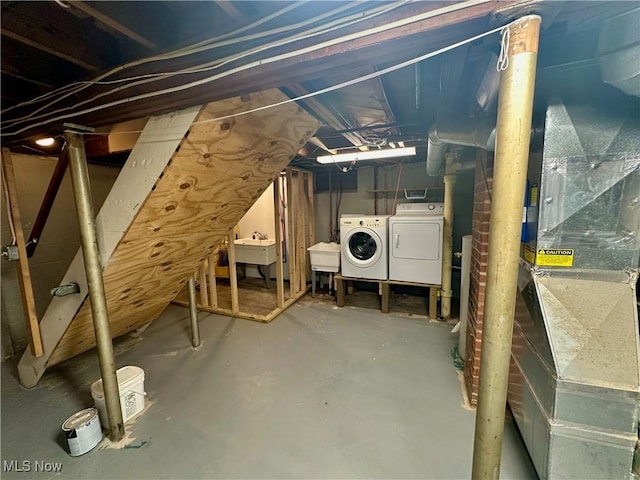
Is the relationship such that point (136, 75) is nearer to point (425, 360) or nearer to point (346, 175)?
point (425, 360)

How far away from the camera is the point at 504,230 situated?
77 centimetres

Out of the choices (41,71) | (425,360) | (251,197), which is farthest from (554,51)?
(41,71)

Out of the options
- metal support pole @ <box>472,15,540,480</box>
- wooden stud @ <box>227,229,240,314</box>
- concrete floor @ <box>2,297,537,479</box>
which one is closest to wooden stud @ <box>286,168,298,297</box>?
wooden stud @ <box>227,229,240,314</box>

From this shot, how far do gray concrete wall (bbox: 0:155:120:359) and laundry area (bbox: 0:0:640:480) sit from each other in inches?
1.2

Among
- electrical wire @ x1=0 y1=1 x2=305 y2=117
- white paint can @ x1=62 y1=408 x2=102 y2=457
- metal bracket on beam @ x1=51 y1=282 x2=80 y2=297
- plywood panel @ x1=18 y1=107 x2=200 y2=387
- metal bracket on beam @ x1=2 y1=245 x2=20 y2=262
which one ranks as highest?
electrical wire @ x1=0 y1=1 x2=305 y2=117

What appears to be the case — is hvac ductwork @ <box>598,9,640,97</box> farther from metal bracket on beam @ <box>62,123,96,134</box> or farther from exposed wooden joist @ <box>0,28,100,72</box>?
metal bracket on beam @ <box>62,123,96,134</box>

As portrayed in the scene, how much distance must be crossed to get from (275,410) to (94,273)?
1.49 meters

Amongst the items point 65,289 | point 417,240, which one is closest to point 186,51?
point 65,289

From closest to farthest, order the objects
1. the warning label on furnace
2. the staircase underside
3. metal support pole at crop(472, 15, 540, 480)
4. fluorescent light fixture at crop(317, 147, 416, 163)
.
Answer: metal support pole at crop(472, 15, 540, 480) < the warning label on furnace < the staircase underside < fluorescent light fixture at crop(317, 147, 416, 163)

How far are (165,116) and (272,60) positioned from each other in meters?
0.71

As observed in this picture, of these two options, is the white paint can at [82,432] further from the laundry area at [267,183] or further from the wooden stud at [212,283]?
the wooden stud at [212,283]

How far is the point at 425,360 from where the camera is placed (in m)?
2.50

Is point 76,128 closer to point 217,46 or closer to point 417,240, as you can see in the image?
point 217,46

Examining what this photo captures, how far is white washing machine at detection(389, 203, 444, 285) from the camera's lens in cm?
331
